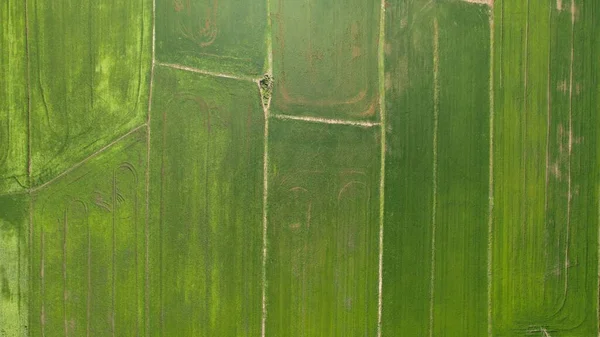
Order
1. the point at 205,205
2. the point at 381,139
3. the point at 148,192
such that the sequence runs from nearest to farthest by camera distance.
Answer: the point at 148,192 < the point at 205,205 < the point at 381,139

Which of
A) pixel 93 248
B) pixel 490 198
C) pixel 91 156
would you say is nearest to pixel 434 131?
pixel 490 198

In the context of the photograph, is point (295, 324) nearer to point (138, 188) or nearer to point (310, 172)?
point (310, 172)

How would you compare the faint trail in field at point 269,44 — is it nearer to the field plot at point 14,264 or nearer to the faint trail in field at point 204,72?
the faint trail in field at point 204,72

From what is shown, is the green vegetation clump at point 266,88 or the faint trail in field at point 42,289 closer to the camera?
the faint trail in field at point 42,289

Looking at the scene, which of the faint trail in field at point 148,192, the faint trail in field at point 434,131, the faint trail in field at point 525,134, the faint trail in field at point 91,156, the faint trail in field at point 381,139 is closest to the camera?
the faint trail in field at point 91,156

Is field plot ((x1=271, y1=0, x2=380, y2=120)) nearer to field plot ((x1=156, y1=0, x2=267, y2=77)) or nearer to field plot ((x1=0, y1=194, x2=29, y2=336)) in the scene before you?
field plot ((x1=156, y1=0, x2=267, y2=77))

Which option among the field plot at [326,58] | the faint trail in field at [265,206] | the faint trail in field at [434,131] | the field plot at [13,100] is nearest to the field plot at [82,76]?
the field plot at [13,100]

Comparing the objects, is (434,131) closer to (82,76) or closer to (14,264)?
(82,76)

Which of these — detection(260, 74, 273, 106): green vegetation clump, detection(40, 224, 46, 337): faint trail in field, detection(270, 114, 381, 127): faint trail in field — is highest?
detection(260, 74, 273, 106): green vegetation clump

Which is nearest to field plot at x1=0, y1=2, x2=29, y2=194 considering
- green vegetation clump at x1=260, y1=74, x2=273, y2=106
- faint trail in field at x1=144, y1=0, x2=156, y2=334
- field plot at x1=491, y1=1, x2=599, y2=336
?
faint trail in field at x1=144, y1=0, x2=156, y2=334

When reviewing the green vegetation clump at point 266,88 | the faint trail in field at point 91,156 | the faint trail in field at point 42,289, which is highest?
the green vegetation clump at point 266,88

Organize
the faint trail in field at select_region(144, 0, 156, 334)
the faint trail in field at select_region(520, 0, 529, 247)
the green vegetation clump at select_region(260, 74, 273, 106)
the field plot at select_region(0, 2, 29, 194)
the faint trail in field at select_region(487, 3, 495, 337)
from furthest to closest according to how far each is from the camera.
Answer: the faint trail in field at select_region(520, 0, 529, 247)
the faint trail in field at select_region(487, 3, 495, 337)
the green vegetation clump at select_region(260, 74, 273, 106)
the faint trail in field at select_region(144, 0, 156, 334)
the field plot at select_region(0, 2, 29, 194)

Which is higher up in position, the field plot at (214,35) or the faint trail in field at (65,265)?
the field plot at (214,35)
